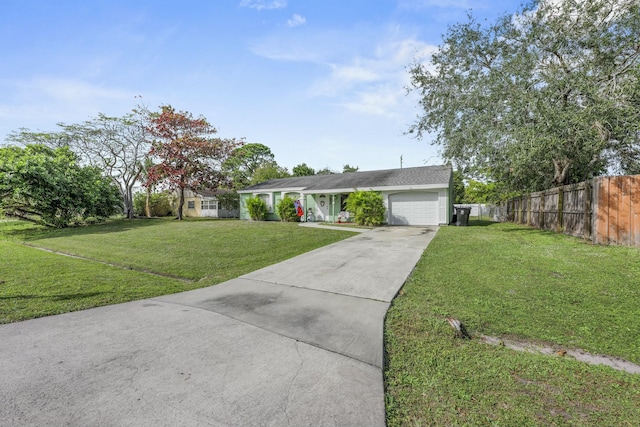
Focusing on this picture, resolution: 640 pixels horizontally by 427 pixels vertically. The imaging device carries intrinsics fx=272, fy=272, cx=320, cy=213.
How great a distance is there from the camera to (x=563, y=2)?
9883 mm

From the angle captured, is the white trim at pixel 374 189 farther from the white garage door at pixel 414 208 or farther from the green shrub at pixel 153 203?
the green shrub at pixel 153 203

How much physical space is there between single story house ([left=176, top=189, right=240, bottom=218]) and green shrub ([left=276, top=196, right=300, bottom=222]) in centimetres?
1229

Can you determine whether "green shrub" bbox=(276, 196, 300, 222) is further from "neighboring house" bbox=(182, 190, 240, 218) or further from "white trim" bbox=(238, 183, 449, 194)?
"neighboring house" bbox=(182, 190, 240, 218)

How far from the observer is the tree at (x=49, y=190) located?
12969mm

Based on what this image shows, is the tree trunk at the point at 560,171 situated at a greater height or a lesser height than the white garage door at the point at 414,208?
greater

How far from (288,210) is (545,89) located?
14020 millimetres

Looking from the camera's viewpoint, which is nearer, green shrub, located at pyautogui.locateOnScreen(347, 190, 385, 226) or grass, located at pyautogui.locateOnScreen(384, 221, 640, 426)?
grass, located at pyautogui.locateOnScreen(384, 221, 640, 426)

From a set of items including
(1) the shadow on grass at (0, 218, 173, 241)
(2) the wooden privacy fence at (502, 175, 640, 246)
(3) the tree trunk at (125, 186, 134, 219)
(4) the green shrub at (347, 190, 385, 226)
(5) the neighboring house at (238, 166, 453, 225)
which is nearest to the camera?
(2) the wooden privacy fence at (502, 175, 640, 246)

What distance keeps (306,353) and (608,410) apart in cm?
218

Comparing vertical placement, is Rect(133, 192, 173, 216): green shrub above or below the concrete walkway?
above

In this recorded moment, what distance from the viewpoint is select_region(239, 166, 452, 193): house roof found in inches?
601

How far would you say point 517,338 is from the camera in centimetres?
287

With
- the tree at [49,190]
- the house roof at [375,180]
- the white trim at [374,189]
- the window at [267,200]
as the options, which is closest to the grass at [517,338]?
the white trim at [374,189]

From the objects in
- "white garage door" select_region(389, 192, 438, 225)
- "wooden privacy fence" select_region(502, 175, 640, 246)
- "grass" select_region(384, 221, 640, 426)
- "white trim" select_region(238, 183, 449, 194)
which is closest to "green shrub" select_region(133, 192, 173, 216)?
"white trim" select_region(238, 183, 449, 194)
